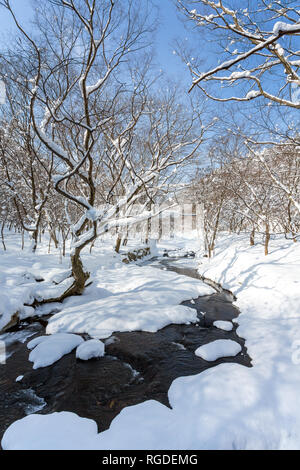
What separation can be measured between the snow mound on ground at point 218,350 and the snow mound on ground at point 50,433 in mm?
2437

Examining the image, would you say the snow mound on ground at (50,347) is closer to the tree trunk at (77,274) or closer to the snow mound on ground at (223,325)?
the tree trunk at (77,274)

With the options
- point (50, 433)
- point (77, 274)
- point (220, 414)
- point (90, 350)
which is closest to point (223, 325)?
point (220, 414)

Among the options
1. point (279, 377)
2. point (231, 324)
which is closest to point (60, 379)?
point (279, 377)

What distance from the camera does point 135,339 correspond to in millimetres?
4531

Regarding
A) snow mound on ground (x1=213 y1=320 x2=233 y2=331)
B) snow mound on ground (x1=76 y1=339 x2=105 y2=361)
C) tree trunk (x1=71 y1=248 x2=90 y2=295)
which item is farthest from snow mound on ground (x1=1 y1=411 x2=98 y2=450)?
tree trunk (x1=71 y1=248 x2=90 y2=295)

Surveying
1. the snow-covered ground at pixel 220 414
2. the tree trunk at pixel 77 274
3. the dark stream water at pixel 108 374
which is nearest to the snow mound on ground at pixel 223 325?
the dark stream water at pixel 108 374

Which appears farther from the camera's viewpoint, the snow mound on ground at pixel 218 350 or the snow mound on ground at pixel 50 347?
the snow mound on ground at pixel 218 350

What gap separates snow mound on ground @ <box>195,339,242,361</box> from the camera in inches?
153

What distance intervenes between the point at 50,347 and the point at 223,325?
14.6ft

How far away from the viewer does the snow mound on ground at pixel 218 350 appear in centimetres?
389

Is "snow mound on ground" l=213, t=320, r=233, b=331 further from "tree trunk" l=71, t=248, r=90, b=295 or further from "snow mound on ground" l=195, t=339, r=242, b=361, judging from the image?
"tree trunk" l=71, t=248, r=90, b=295

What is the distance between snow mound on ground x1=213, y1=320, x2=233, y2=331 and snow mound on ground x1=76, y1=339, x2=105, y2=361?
3213mm
